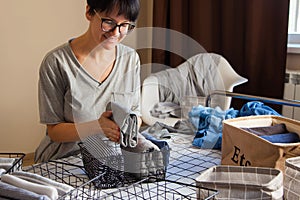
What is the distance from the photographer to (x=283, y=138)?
1.18 meters

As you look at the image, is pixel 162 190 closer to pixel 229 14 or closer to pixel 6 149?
pixel 229 14

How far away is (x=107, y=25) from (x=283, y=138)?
62 cm

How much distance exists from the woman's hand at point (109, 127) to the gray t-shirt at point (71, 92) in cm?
15

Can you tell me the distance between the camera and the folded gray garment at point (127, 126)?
112cm

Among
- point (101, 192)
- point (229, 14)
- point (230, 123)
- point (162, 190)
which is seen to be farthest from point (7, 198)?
point (229, 14)

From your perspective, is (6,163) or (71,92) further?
(71,92)

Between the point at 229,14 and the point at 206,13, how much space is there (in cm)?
18

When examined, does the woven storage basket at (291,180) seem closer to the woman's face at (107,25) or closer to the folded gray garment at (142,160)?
the folded gray garment at (142,160)

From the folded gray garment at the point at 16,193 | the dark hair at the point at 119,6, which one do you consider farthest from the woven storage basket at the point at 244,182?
the dark hair at the point at 119,6

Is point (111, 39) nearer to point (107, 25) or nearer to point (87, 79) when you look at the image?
point (107, 25)

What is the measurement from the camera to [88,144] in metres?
1.17

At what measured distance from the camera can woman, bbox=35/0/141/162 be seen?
1254mm

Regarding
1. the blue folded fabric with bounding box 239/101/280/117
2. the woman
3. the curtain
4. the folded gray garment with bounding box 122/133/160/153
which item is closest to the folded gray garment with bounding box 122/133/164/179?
the folded gray garment with bounding box 122/133/160/153

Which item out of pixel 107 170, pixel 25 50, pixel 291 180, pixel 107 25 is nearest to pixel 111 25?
pixel 107 25
